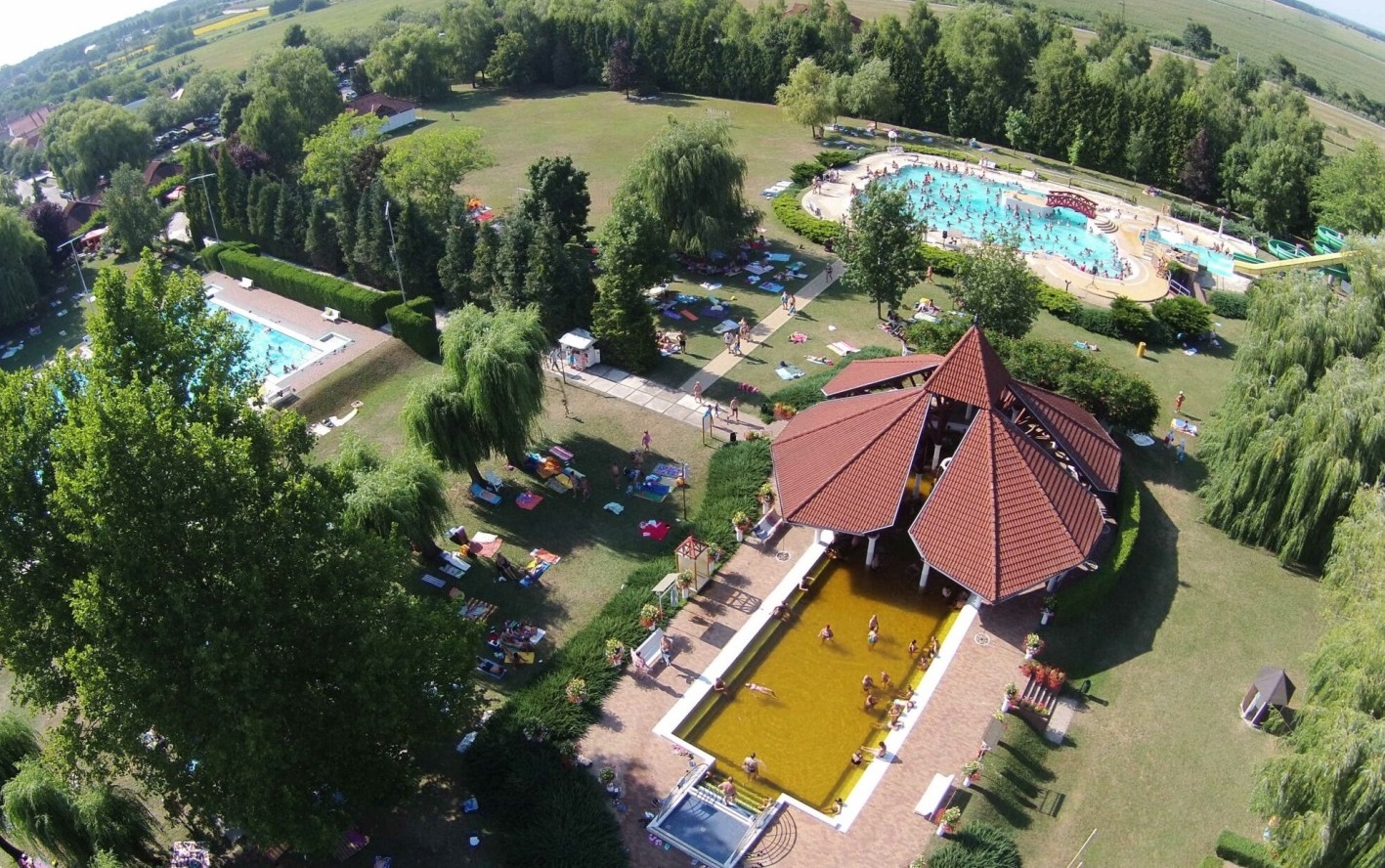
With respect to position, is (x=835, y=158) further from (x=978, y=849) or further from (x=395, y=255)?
(x=978, y=849)

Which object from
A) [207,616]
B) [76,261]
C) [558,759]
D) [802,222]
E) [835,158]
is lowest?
[558,759]

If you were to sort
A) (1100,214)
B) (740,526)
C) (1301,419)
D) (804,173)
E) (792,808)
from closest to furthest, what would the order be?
(792,808) < (1301,419) < (740,526) < (1100,214) < (804,173)

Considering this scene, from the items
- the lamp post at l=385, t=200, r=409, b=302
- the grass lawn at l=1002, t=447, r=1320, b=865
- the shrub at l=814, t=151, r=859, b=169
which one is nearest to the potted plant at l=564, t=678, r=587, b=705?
the grass lawn at l=1002, t=447, r=1320, b=865

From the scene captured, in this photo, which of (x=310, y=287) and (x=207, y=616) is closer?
(x=207, y=616)

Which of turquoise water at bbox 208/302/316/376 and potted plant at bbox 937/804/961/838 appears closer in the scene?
potted plant at bbox 937/804/961/838

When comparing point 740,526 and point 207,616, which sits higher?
point 207,616

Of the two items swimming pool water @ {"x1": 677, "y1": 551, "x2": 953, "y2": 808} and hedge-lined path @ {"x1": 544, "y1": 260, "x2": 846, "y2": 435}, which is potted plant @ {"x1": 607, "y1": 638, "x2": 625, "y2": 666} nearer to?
swimming pool water @ {"x1": 677, "y1": 551, "x2": 953, "y2": 808}

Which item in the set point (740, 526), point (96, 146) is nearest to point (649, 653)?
point (740, 526)

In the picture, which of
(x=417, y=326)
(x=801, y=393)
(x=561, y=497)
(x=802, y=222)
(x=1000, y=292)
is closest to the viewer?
(x=561, y=497)
